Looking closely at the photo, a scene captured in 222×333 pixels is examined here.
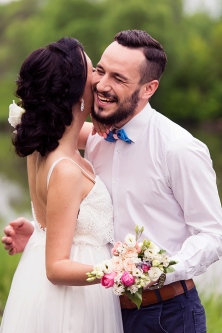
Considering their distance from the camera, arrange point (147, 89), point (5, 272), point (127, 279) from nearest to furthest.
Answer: point (127, 279), point (147, 89), point (5, 272)

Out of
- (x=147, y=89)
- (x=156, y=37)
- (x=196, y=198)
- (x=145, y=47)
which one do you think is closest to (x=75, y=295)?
(x=196, y=198)

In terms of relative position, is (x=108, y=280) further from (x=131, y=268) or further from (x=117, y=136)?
(x=117, y=136)

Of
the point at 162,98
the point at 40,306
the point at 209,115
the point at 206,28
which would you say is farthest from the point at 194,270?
the point at 206,28

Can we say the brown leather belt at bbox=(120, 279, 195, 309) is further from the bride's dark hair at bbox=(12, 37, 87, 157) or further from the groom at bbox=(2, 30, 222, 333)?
the bride's dark hair at bbox=(12, 37, 87, 157)

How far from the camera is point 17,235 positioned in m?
3.81

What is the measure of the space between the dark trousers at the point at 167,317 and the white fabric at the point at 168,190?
0.19m

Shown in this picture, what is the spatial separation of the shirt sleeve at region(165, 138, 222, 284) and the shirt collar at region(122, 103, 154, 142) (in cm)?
24

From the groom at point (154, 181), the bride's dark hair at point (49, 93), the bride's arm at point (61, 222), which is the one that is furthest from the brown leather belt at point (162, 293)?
the bride's dark hair at point (49, 93)

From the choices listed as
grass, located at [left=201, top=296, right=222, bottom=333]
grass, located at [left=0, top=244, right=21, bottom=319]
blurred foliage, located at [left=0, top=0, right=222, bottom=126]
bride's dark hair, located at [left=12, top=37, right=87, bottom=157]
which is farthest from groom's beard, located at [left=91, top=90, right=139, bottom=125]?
blurred foliage, located at [left=0, top=0, right=222, bottom=126]

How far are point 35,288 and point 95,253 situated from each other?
0.32 metres

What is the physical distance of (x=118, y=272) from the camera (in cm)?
286

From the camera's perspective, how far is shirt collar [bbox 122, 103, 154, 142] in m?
3.53

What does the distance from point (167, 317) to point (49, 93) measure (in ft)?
3.82

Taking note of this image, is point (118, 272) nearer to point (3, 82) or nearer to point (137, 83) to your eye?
point (137, 83)
